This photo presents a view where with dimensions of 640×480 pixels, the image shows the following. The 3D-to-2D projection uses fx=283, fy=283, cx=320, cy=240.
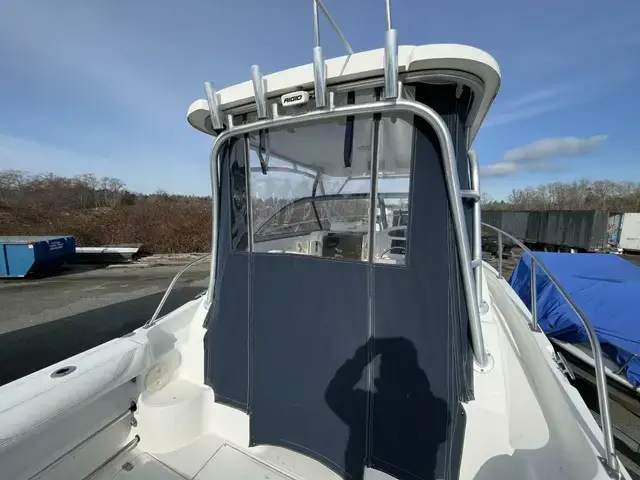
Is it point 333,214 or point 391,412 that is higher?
point 333,214

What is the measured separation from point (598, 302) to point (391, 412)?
476 cm

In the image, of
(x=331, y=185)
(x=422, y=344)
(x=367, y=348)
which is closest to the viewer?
(x=422, y=344)

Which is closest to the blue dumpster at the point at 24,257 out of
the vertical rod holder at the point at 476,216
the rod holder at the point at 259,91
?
the rod holder at the point at 259,91

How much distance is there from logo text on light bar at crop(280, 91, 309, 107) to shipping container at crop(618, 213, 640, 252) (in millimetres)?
25056

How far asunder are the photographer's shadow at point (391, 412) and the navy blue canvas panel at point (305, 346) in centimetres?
3

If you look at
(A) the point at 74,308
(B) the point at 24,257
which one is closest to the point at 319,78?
(A) the point at 74,308

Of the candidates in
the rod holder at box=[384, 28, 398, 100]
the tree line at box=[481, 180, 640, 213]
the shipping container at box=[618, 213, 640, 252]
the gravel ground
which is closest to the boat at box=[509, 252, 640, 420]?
the rod holder at box=[384, 28, 398, 100]

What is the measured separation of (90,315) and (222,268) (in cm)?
658

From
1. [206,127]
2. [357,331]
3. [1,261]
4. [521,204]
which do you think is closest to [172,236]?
[1,261]

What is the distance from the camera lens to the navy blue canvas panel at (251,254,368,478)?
1785 millimetres

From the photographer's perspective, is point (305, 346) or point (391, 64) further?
point (305, 346)

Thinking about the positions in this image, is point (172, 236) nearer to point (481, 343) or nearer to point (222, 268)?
point (222, 268)

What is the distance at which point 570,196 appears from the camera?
39.9 meters

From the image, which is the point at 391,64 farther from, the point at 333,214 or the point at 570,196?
the point at 570,196
